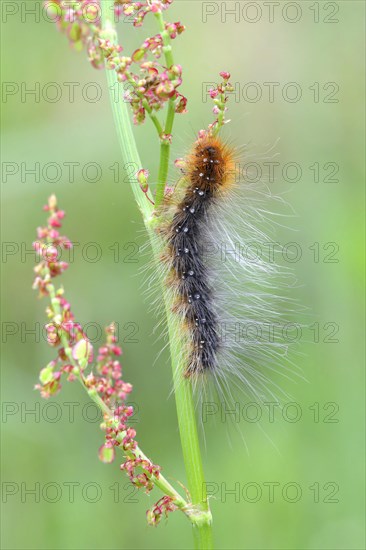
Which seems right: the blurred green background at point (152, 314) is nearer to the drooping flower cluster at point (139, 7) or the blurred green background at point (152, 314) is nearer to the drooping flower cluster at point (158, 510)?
the drooping flower cluster at point (158, 510)

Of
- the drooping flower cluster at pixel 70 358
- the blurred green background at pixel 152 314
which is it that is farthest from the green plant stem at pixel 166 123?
the blurred green background at pixel 152 314

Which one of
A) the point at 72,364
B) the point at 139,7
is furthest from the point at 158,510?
the point at 139,7

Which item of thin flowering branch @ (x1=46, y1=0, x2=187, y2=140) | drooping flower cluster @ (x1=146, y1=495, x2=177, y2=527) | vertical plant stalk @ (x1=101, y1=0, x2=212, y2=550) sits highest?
thin flowering branch @ (x1=46, y1=0, x2=187, y2=140)

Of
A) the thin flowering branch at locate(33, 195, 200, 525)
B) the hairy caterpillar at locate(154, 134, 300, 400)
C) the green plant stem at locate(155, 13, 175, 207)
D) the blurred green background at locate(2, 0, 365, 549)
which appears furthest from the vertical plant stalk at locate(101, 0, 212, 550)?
the blurred green background at locate(2, 0, 365, 549)

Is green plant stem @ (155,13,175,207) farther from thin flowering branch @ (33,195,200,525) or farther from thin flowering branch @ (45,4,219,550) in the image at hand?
thin flowering branch @ (33,195,200,525)

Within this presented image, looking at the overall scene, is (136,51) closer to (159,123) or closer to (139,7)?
(139,7)

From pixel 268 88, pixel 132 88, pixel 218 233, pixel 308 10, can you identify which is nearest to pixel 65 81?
pixel 268 88
